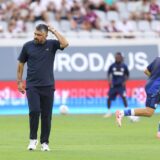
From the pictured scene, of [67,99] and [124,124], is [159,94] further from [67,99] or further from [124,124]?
[67,99]

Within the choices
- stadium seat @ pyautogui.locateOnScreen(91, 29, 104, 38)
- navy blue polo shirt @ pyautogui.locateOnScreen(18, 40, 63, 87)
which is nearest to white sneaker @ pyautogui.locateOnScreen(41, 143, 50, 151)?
navy blue polo shirt @ pyautogui.locateOnScreen(18, 40, 63, 87)

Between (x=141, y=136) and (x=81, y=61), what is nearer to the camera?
(x=141, y=136)

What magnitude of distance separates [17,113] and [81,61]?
396 centimetres

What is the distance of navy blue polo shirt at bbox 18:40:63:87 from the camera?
599 inches

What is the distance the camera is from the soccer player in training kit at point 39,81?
49.8 feet

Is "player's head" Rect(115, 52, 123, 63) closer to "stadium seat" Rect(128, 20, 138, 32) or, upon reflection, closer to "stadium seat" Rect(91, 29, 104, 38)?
"stadium seat" Rect(91, 29, 104, 38)

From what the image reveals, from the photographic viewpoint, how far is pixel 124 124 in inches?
974

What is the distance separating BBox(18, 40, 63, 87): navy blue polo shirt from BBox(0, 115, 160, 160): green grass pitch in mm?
1398

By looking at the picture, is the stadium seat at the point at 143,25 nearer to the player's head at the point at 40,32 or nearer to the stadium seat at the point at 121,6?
the stadium seat at the point at 121,6

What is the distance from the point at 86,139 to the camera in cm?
1862

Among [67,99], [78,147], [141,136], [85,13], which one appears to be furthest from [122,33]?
[78,147]

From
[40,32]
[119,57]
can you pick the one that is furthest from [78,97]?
[40,32]

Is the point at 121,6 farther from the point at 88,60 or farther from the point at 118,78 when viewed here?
the point at 118,78

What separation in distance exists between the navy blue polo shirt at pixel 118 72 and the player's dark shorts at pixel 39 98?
1361cm
